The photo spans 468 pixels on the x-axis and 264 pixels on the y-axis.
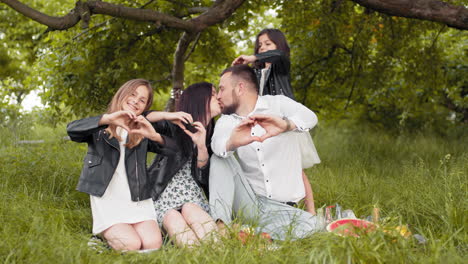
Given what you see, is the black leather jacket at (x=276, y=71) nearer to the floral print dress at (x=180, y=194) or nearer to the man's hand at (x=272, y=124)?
the man's hand at (x=272, y=124)

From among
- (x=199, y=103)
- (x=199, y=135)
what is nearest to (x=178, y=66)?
(x=199, y=103)

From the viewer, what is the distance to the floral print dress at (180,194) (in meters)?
3.18

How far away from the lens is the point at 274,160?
3.20 meters

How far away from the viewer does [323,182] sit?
454 centimetres

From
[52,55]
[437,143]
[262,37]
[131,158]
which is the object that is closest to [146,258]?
[131,158]

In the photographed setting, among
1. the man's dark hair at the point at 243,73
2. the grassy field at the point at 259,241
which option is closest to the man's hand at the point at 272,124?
the man's dark hair at the point at 243,73

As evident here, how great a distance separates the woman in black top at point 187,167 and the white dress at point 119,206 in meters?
0.15

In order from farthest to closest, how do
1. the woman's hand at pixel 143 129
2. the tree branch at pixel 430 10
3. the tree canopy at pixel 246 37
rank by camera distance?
the tree canopy at pixel 246 37
the tree branch at pixel 430 10
the woman's hand at pixel 143 129

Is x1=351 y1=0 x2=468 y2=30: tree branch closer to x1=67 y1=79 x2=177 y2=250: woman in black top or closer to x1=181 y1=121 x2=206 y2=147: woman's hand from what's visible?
x1=181 y1=121 x2=206 y2=147: woman's hand

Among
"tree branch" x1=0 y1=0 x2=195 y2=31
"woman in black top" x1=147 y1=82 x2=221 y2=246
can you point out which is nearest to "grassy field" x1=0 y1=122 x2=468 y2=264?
"woman in black top" x1=147 y1=82 x2=221 y2=246

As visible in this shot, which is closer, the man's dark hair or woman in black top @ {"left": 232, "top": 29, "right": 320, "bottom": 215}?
the man's dark hair

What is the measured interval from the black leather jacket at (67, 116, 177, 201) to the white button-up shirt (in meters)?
0.53

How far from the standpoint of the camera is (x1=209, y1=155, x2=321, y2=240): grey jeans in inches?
115

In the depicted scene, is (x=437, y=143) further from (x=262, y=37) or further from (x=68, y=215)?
(x=68, y=215)
